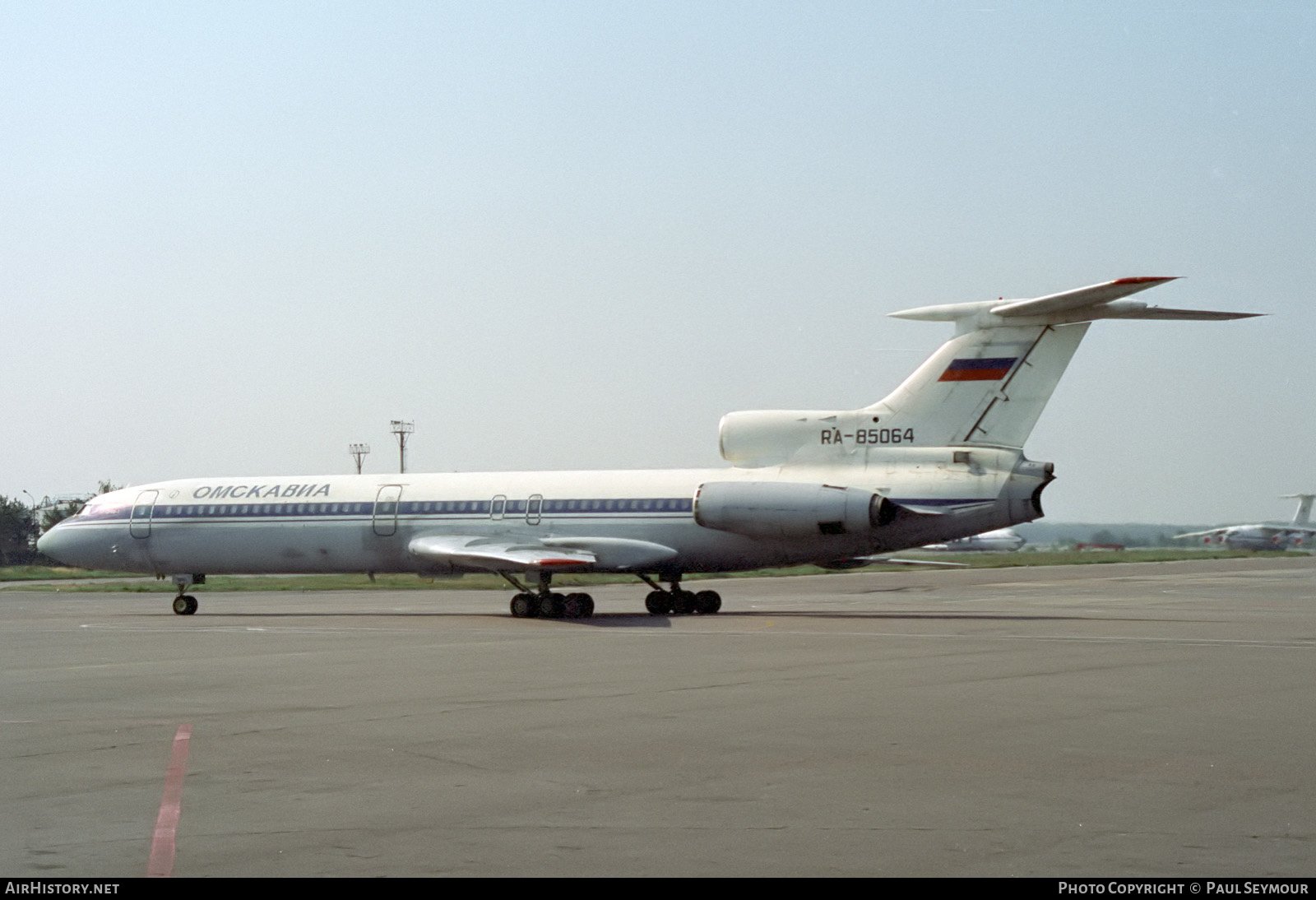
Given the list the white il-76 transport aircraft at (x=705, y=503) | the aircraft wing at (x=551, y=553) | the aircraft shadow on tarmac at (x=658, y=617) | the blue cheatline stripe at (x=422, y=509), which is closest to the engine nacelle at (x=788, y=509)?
the white il-76 transport aircraft at (x=705, y=503)

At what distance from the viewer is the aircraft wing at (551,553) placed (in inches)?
1090

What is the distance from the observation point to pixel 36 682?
15.0 metres

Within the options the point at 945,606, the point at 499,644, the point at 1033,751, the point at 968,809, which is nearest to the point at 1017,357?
the point at 945,606

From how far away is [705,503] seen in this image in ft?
88.8

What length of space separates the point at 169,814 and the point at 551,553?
20506mm

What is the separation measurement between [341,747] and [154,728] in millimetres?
2114

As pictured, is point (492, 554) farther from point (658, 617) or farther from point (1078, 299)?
point (1078, 299)

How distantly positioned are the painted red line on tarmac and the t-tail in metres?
17.8

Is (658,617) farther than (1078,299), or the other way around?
(658,617)

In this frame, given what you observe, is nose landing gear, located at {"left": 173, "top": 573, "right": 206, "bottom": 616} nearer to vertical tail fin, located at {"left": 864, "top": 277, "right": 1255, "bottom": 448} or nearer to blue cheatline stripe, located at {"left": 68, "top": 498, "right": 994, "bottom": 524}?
blue cheatline stripe, located at {"left": 68, "top": 498, "right": 994, "bottom": 524}

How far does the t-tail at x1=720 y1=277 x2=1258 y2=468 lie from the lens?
24438 millimetres

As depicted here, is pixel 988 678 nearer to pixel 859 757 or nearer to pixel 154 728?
pixel 859 757

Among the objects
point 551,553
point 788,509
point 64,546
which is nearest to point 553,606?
point 551,553

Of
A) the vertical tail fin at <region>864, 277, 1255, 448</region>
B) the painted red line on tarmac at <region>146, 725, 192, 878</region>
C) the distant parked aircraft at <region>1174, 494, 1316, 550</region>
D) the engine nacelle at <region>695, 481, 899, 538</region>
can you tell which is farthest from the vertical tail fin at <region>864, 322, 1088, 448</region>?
the distant parked aircraft at <region>1174, 494, 1316, 550</region>
